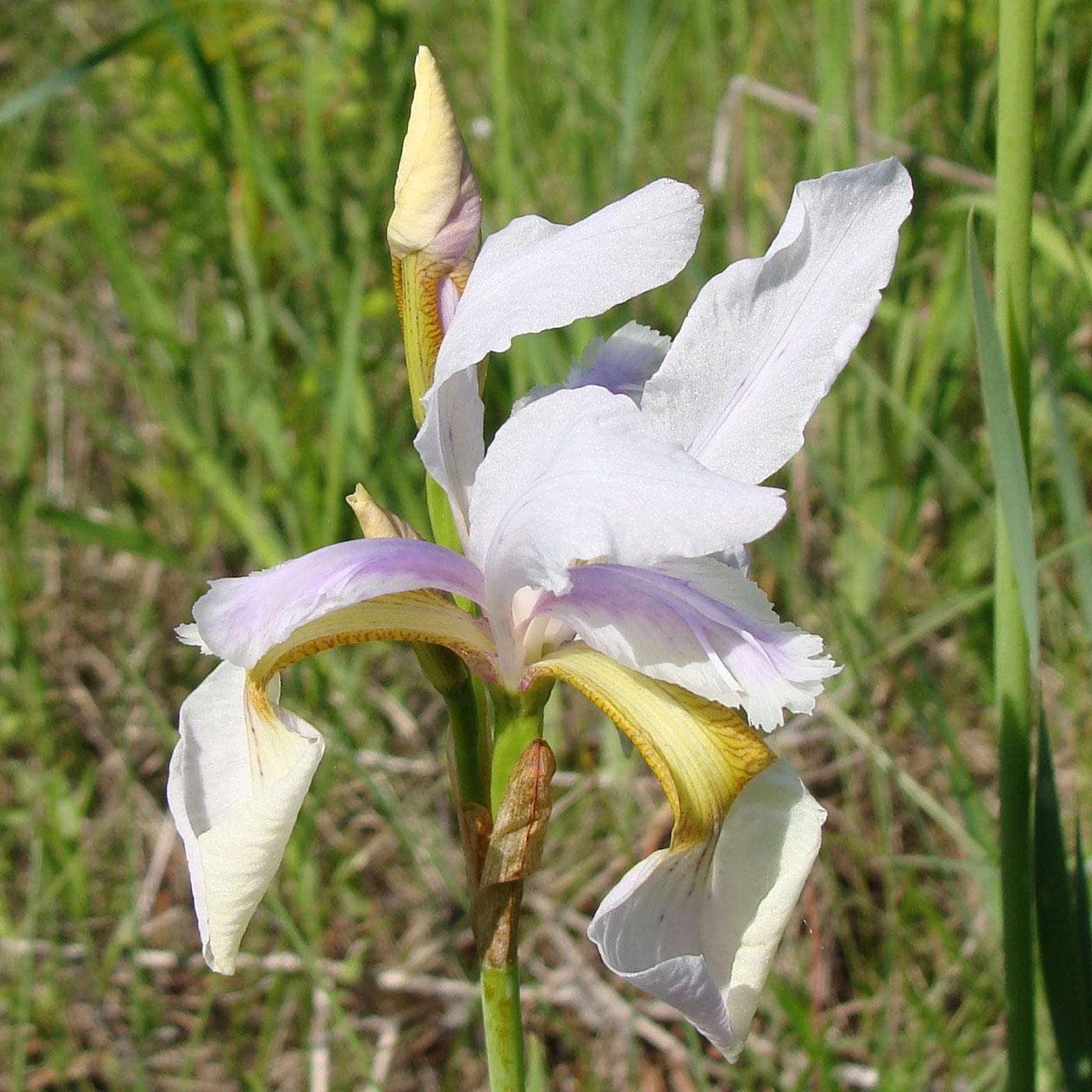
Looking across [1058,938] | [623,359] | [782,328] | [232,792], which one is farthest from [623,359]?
[1058,938]

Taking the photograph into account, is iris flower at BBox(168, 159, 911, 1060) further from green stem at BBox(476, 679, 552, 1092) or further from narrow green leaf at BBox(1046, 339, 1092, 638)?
narrow green leaf at BBox(1046, 339, 1092, 638)

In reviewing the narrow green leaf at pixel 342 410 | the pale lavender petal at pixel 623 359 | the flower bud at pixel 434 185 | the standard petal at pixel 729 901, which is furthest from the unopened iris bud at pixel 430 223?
the narrow green leaf at pixel 342 410

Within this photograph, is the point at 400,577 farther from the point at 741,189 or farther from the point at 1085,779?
the point at 741,189

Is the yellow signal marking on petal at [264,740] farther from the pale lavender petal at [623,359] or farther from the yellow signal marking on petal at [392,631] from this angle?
the pale lavender petal at [623,359]

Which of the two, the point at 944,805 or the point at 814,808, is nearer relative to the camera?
the point at 814,808

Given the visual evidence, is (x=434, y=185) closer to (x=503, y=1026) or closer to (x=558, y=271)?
(x=558, y=271)

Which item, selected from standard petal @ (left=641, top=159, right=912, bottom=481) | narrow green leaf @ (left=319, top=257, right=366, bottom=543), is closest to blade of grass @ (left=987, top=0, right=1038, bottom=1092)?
standard petal @ (left=641, top=159, right=912, bottom=481)

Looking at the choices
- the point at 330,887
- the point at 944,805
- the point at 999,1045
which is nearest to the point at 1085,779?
the point at 944,805
